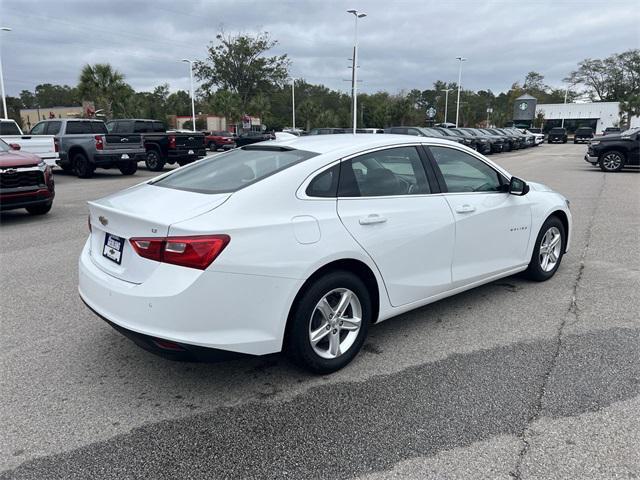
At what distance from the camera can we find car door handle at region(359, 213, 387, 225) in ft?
11.2

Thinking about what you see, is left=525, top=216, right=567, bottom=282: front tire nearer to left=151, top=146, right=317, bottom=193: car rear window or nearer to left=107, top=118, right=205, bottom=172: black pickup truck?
left=151, top=146, right=317, bottom=193: car rear window

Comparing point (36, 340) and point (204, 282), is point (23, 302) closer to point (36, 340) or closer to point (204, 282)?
point (36, 340)

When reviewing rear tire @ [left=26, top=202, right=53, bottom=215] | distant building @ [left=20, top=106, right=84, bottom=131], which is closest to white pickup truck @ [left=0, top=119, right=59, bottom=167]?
rear tire @ [left=26, top=202, right=53, bottom=215]

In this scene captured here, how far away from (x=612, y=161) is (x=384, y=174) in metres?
18.7

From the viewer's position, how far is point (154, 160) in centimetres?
1903

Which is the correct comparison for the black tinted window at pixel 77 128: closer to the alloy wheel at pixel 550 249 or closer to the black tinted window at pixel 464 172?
the black tinted window at pixel 464 172

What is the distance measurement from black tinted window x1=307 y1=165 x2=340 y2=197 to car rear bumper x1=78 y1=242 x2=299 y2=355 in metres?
0.65

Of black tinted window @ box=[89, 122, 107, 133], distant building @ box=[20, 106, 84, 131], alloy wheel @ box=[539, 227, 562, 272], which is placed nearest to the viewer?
alloy wheel @ box=[539, 227, 562, 272]

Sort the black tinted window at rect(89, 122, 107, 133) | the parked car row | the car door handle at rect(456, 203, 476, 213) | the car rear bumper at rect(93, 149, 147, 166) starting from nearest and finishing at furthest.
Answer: the car door handle at rect(456, 203, 476, 213) → the car rear bumper at rect(93, 149, 147, 166) → the black tinted window at rect(89, 122, 107, 133) → the parked car row

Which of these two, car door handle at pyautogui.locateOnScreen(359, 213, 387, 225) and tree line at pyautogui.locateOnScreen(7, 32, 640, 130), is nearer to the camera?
car door handle at pyautogui.locateOnScreen(359, 213, 387, 225)

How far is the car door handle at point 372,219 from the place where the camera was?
11.2 ft

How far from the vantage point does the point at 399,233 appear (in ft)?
11.9

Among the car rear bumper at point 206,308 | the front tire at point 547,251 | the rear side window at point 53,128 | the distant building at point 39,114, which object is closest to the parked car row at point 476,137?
the rear side window at point 53,128

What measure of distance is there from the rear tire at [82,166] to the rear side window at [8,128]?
2.34 meters
